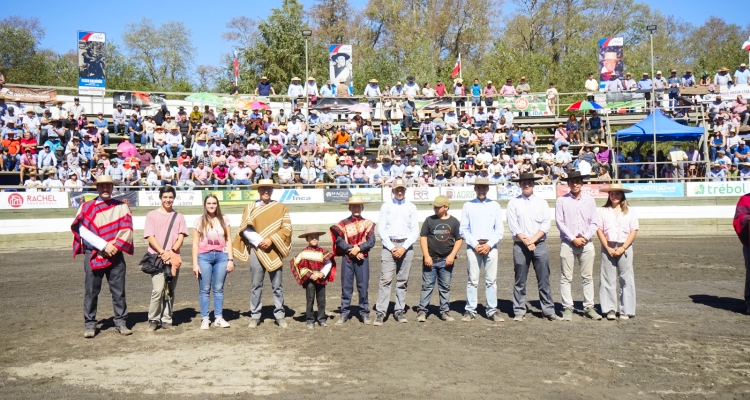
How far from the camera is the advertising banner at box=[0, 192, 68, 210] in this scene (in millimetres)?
20891

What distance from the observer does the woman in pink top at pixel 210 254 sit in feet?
30.9

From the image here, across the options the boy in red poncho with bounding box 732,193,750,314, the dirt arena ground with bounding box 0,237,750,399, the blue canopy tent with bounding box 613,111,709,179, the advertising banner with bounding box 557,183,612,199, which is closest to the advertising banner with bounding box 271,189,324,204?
the advertising banner with bounding box 557,183,612,199

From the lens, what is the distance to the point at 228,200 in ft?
76.1

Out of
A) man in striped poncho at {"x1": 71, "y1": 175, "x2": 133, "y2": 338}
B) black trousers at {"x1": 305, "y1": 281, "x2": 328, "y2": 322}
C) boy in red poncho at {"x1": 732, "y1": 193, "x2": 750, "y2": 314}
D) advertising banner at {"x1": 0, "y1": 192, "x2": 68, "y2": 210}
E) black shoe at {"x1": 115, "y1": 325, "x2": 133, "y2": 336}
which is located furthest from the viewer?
advertising banner at {"x1": 0, "y1": 192, "x2": 68, "y2": 210}

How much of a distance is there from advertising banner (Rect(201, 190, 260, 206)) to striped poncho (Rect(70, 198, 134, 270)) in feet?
45.2

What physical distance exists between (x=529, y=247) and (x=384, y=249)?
2114mm

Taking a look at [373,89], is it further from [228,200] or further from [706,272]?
[706,272]

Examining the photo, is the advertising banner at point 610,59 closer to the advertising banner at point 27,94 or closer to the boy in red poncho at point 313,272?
the advertising banner at point 27,94

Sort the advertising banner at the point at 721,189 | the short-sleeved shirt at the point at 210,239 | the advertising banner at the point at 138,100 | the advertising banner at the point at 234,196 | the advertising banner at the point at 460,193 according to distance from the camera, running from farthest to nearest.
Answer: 1. the advertising banner at the point at 138,100
2. the advertising banner at the point at 460,193
3. the advertising banner at the point at 721,189
4. the advertising banner at the point at 234,196
5. the short-sleeved shirt at the point at 210,239

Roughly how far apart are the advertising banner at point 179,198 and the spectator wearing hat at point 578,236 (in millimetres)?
15632

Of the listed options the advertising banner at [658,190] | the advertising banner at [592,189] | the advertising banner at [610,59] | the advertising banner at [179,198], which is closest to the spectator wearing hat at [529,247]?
the advertising banner at [592,189]

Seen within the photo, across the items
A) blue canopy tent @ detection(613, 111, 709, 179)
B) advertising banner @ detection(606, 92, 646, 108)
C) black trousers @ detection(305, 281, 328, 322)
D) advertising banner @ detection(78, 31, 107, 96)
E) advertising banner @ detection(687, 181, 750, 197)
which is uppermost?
advertising banner @ detection(78, 31, 107, 96)

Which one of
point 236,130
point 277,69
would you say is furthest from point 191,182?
point 277,69

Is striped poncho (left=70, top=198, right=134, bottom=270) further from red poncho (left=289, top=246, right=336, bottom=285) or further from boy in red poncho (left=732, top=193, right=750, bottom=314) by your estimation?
boy in red poncho (left=732, top=193, right=750, bottom=314)
